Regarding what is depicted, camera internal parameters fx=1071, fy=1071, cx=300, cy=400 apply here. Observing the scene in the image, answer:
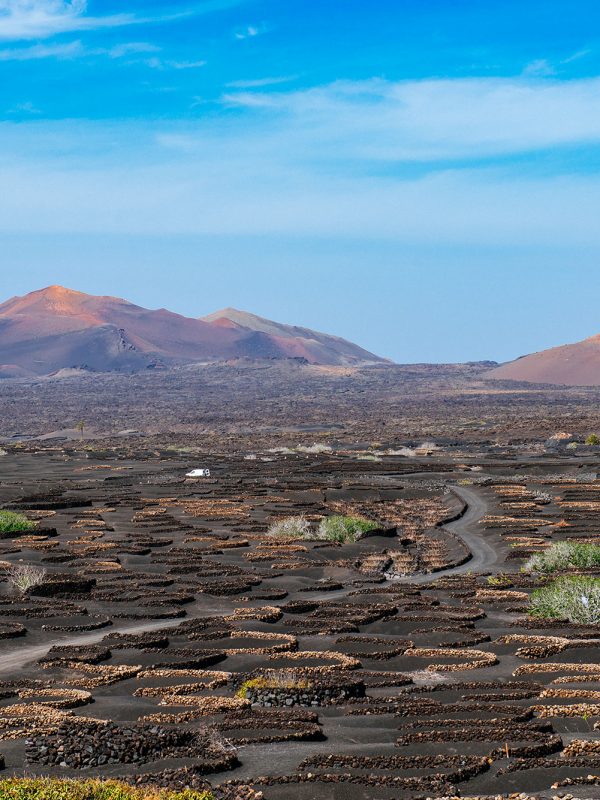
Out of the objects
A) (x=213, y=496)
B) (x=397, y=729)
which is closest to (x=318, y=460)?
(x=213, y=496)

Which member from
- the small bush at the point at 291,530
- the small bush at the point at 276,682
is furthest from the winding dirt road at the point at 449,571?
the small bush at the point at 291,530

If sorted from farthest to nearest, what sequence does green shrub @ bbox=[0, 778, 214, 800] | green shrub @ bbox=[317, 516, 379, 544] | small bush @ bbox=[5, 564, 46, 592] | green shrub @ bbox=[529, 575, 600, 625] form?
green shrub @ bbox=[317, 516, 379, 544] → small bush @ bbox=[5, 564, 46, 592] → green shrub @ bbox=[529, 575, 600, 625] → green shrub @ bbox=[0, 778, 214, 800]

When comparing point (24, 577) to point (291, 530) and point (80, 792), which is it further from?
point (80, 792)

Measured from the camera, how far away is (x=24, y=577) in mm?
34906

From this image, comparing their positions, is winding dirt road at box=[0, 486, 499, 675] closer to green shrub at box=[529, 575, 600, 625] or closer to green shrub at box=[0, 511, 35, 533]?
green shrub at box=[529, 575, 600, 625]

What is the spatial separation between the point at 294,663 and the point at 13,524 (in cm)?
2922

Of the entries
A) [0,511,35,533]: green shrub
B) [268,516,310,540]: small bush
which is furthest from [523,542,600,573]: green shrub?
[0,511,35,533]: green shrub

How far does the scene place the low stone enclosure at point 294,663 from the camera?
15711mm

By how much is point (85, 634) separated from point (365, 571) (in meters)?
15.0

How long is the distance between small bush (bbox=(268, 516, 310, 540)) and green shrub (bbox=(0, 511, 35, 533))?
37.8 feet

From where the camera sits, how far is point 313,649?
25.8m

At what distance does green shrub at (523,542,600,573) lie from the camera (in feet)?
131

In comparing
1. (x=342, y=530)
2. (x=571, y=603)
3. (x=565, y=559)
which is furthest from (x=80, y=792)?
(x=342, y=530)

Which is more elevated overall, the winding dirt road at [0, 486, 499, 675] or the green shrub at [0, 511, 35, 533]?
the green shrub at [0, 511, 35, 533]
